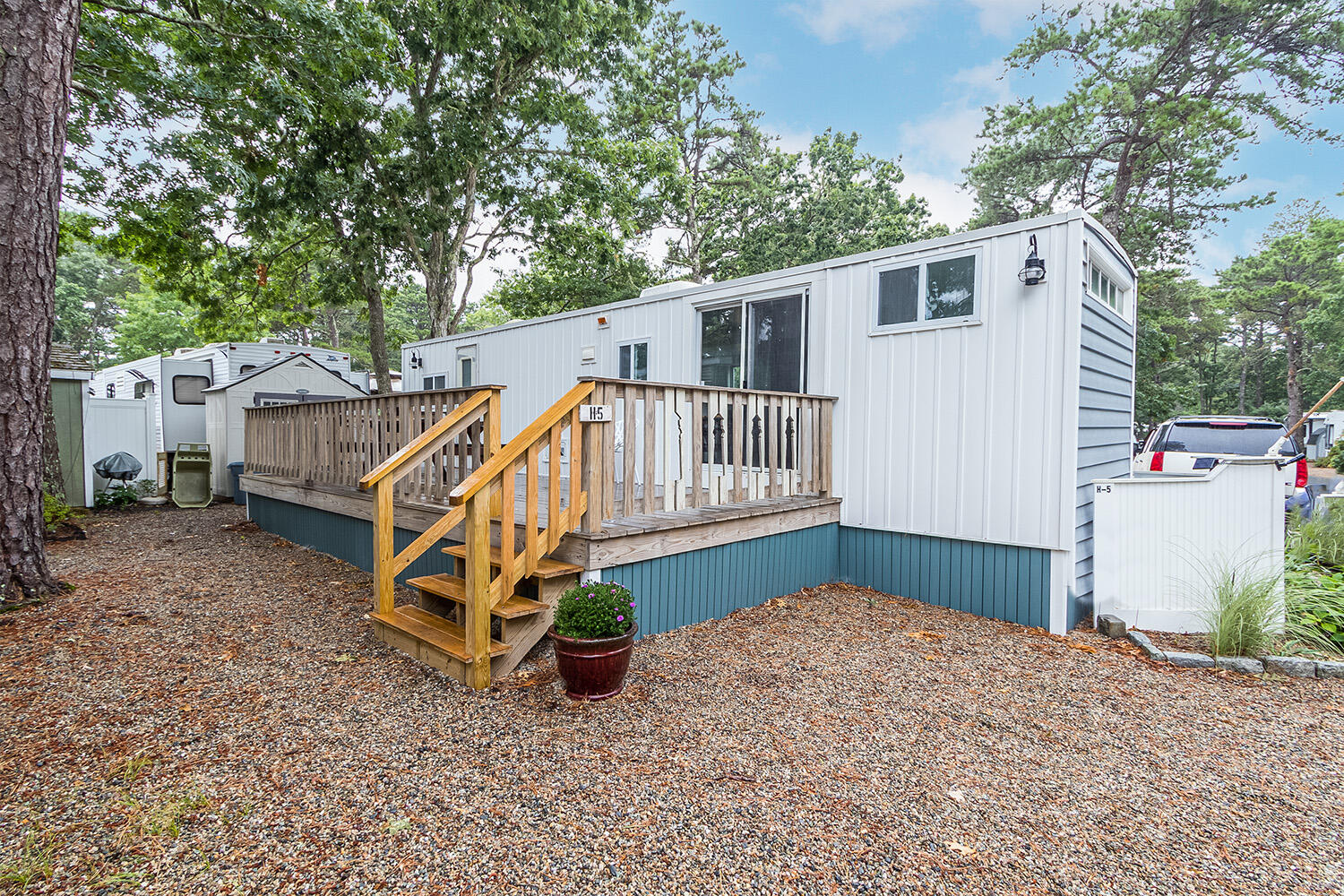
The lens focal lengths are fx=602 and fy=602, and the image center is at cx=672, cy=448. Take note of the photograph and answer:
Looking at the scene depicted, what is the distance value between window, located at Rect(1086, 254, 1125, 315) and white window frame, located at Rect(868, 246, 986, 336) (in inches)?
30.8

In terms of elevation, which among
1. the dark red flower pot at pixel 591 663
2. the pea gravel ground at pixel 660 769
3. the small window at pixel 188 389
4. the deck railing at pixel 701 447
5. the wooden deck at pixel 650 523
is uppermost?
the small window at pixel 188 389

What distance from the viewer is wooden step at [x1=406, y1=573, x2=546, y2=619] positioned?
3160mm

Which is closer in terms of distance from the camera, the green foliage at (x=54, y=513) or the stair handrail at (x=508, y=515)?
the stair handrail at (x=508, y=515)

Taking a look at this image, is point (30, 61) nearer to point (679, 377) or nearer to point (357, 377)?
point (679, 377)

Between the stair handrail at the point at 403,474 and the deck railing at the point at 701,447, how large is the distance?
0.73m

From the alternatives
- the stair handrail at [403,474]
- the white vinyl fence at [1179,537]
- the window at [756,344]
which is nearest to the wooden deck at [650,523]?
the stair handrail at [403,474]

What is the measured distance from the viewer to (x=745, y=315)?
5.77 metres

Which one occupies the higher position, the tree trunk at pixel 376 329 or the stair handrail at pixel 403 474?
the tree trunk at pixel 376 329

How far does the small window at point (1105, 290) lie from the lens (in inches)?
179

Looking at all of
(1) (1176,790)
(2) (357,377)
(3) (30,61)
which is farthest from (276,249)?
(1) (1176,790)

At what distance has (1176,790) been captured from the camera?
2322mm

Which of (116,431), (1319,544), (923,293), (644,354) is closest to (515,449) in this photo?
(923,293)

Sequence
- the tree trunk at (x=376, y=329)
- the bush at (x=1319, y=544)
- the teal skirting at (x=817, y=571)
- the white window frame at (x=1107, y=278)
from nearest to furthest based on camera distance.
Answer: the teal skirting at (x=817, y=571) → the white window frame at (x=1107, y=278) → the bush at (x=1319, y=544) → the tree trunk at (x=376, y=329)

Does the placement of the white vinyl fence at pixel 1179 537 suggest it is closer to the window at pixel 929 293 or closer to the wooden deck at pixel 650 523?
the window at pixel 929 293
